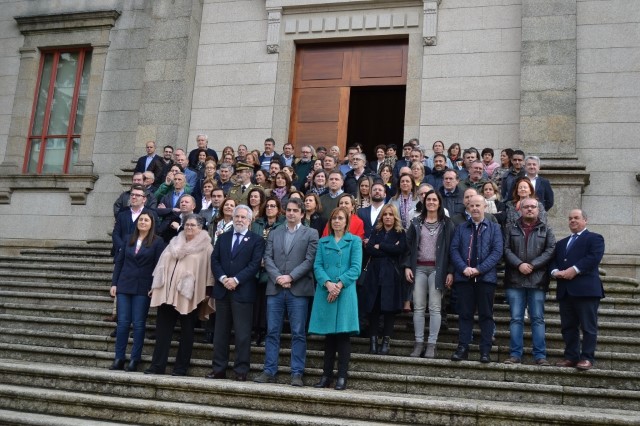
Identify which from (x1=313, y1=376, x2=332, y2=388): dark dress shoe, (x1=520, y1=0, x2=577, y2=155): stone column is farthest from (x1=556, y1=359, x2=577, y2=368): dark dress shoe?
(x1=520, y1=0, x2=577, y2=155): stone column

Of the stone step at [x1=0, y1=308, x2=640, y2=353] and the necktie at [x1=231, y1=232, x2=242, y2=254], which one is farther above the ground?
the necktie at [x1=231, y1=232, x2=242, y2=254]

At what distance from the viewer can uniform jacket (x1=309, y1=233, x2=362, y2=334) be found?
7.32m

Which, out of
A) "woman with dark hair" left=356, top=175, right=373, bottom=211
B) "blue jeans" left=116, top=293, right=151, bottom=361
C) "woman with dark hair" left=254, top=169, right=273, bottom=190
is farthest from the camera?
"woman with dark hair" left=254, top=169, right=273, bottom=190

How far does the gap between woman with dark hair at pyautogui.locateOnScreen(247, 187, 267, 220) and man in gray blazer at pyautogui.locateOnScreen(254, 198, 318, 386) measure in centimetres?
69

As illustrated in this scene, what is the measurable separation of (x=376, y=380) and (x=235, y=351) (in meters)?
1.59

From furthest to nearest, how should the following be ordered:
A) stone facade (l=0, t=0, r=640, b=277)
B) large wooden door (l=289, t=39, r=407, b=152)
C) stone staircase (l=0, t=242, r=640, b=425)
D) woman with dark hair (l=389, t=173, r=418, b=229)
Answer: large wooden door (l=289, t=39, r=407, b=152) → stone facade (l=0, t=0, r=640, b=277) → woman with dark hair (l=389, t=173, r=418, b=229) → stone staircase (l=0, t=242, r=640, b=425)

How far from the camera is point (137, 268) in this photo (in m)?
8.34

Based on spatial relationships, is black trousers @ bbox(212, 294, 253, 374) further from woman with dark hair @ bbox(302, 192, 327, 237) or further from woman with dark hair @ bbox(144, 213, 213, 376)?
woman with dark hair @ bbox(302, 192, 327, 237)

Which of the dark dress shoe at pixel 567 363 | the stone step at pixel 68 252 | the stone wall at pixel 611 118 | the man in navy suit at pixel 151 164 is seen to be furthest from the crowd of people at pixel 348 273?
the stone step at pixel 68 252

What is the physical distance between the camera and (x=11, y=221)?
15.3 metres

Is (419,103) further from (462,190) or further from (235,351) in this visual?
(235,351)

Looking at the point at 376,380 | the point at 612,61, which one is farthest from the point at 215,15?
the point at 376,380

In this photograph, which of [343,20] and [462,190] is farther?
[343,20]

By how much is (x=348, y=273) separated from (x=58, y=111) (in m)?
10.8
